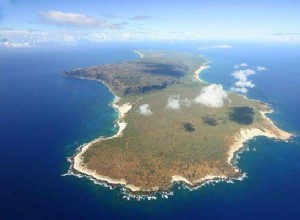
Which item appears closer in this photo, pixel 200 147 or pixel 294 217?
pixel 294 217

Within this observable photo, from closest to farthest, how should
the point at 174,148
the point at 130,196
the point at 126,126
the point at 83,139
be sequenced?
the point at 130,196 < the point at 174,148 < the point at 83,139 < the point at 126,126

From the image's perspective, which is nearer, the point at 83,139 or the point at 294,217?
the point at 294,217

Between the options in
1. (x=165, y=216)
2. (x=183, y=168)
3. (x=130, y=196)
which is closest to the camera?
(x=165, y=216)

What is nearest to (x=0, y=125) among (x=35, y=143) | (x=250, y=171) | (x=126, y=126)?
(x=35, y=143)

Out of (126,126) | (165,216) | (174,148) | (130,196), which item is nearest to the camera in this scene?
(165,216)

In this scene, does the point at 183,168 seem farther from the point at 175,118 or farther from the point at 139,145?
the point at 175,118

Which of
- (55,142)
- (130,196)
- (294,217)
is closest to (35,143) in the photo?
(55,142)

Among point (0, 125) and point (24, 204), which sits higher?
point (24, 204)

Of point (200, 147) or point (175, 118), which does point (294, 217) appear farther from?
point (175, 118)

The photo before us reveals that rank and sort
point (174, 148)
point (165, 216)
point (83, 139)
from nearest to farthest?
point (165, 216) < point (174, 148) < point (83, 139)
